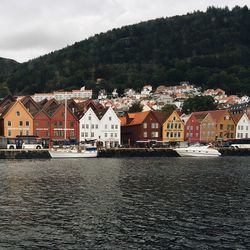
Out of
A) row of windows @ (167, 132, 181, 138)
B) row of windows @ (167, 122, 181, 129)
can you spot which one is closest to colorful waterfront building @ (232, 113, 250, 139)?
row of windows @ (167, 122, 181, 129)

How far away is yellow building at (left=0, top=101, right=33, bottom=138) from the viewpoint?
91000mm

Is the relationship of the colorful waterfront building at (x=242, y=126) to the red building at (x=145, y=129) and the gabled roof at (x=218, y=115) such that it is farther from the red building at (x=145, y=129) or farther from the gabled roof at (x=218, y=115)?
the red building at (x=145, y=129)

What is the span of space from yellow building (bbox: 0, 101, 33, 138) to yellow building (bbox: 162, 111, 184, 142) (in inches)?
1408

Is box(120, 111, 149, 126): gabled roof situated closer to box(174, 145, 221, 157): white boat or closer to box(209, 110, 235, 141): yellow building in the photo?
box(174, 145, 221, 157): white boat

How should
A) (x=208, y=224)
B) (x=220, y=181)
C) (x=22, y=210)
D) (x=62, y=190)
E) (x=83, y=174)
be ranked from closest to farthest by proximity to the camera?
(x=208, y=224)
(x=22, y=210)
(x=62, y=190)
(x=220, y=181)
(x=83, y=174)

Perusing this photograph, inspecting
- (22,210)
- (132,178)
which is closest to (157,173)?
(132,178)

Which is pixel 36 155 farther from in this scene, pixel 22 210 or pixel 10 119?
pixel 22 210

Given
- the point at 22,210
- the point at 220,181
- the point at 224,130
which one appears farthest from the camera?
the point at 224,130

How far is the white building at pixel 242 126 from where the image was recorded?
11625cm

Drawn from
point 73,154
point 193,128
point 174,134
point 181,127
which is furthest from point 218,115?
point 73,154

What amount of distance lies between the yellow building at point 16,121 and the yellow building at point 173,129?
117ft

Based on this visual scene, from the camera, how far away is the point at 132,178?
149 ft

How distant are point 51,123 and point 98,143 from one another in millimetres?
12818

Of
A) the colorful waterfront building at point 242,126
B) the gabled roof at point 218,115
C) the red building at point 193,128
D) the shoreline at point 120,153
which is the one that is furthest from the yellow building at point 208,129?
the shoreline at point 120,153
